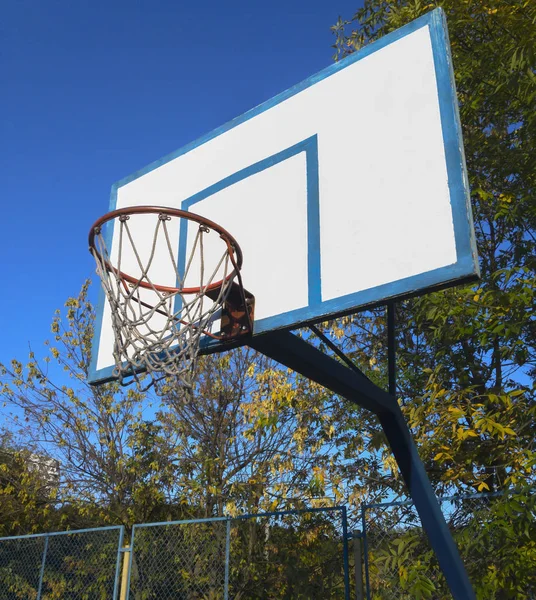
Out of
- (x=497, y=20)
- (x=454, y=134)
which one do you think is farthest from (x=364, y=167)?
(x=497, y=20)

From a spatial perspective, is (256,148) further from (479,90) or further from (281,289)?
(479,90)

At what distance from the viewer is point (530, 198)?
5477 mm

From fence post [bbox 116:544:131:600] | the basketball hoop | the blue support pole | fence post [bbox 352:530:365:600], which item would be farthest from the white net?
fence post [bbox 116:544:131:600]

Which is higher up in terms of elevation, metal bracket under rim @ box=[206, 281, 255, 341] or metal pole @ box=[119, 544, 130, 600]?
metal bracket under rim @ box=[206, 281, 255, 341]

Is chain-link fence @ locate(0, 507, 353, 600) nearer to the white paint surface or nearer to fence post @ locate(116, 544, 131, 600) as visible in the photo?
fence post @ locate(116, 544, 131, 600)

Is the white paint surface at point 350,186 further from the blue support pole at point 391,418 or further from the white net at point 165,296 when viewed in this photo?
the blue support pole at point 391,418

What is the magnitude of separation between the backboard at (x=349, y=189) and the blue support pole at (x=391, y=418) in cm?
20

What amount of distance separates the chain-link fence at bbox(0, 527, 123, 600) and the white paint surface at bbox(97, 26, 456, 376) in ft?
19.4

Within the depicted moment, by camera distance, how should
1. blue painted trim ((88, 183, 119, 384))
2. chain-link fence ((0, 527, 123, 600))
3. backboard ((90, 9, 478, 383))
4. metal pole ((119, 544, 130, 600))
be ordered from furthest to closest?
chain-link fence ((0, 527, 123, 600))
metal pole ((119, 544, 130, 600))
blue painted trim ((88, 183, 119, 384))
backboard ((90, 9, 478, 383))

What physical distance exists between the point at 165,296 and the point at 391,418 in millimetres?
1636

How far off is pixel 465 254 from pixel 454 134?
651mm

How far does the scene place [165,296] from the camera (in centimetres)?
330

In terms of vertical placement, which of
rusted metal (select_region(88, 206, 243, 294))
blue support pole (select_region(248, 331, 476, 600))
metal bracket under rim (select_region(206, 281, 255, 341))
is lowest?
blue support pole (select_region(248, 331, 476, 600))

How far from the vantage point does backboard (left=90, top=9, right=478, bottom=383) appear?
2.68m
